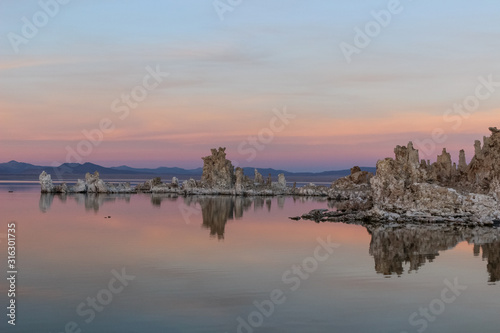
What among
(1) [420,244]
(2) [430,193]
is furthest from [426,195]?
(1) [420,244]

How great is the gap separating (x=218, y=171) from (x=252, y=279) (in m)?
72.9

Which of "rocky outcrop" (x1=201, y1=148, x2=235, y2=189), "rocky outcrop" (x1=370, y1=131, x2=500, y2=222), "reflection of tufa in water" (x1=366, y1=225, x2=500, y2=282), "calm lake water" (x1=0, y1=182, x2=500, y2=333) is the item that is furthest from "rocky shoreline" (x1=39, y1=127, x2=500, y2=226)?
"rocky outcrop" (x1=201, y1=148, x2=235, y2=189)

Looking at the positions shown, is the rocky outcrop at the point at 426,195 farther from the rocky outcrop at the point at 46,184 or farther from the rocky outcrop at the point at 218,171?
the rocky outcrop at the point at 46,184

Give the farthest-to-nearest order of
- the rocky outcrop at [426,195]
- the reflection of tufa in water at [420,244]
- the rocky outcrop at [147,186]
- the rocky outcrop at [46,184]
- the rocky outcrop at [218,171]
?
the rocky outcrop at [147,186] < the rocky outcrop at [218,171] < the rocky outcrop at [46,184] < the rocky outcrop at [426,195] < the reflection of tufa in water at [420,244]

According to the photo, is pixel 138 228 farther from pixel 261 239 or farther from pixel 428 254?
pixel 428 254

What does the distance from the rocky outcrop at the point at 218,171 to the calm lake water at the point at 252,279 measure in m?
53.7

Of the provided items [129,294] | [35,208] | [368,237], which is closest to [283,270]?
[129,294]

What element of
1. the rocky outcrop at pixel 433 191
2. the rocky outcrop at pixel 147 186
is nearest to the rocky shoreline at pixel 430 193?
the rocky outcrop at pixel 433 191

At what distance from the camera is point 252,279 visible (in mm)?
22047

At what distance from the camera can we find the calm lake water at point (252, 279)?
53.1ft

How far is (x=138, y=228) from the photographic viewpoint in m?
40.2

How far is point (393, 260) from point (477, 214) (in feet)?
59.9

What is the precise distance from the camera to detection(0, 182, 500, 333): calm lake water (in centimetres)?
1617

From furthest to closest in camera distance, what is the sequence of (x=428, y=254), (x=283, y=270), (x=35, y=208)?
(x=35, y=208)
(x=428, y=254)
(x=283, y=270)
